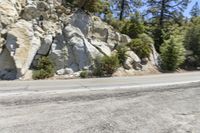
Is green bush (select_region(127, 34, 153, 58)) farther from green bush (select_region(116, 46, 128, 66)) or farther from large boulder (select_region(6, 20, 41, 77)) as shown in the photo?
large boulder (select_region(6, 20, 41, 77))

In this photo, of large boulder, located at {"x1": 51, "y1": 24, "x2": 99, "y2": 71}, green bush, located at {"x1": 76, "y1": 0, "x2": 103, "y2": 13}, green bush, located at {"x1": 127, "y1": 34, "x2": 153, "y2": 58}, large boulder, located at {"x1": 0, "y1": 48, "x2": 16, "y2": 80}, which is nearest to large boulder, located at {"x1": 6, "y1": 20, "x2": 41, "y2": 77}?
large boulder, located at {"x1": 0, "y1": 48, "x2": 16, "y2": 80}

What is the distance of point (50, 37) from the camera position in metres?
22.2

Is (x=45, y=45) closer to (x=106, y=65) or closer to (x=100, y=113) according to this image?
(x=106, y=65)

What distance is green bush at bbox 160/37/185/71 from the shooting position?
26.3 m

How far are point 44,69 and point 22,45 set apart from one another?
2054 millimetres

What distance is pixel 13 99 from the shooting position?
942 centimetres

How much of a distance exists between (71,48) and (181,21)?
69.0 feet

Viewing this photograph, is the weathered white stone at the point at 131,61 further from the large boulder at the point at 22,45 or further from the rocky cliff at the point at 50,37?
the large boulder at the point at 22,45

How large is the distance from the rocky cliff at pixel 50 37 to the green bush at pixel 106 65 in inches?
28.6

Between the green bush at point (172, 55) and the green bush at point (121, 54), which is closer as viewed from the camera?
the green bush at point (121, 54)

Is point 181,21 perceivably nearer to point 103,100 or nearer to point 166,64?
point 166,64

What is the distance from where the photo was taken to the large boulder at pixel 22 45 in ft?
63.4

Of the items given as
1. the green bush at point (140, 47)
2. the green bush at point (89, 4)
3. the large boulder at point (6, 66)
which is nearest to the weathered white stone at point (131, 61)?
the green bush at point (140, 47)

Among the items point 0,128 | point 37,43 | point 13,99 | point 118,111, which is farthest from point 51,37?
point 0,128
